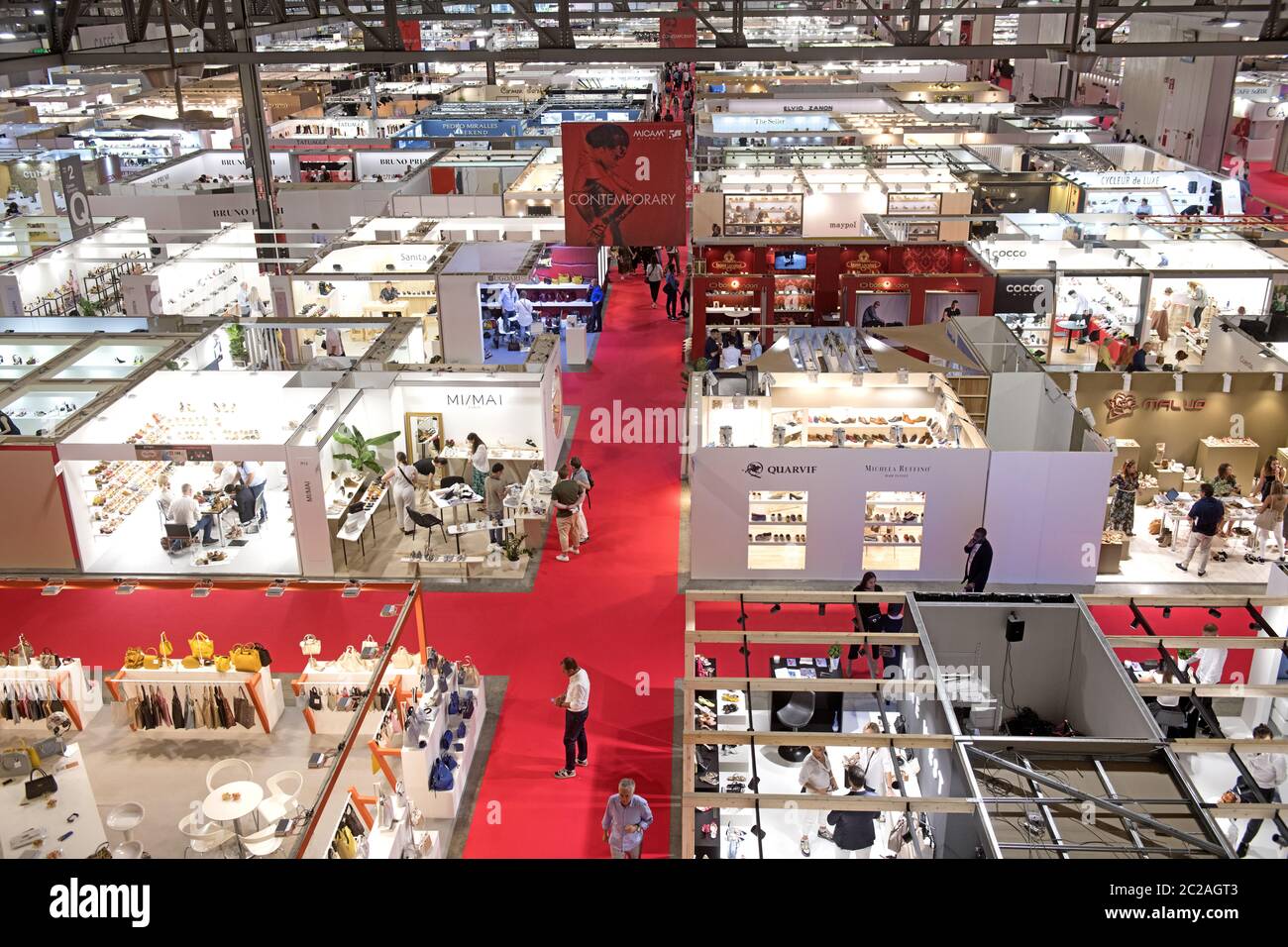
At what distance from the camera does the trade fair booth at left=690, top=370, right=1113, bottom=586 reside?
36.1 ft

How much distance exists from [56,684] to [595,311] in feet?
40.9

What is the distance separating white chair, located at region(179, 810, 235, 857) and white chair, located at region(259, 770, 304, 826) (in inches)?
10.5

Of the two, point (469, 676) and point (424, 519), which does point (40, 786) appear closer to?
point (469, 676)

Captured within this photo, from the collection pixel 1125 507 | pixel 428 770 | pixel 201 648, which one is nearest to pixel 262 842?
pixel 428 770

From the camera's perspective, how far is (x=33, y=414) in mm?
13125

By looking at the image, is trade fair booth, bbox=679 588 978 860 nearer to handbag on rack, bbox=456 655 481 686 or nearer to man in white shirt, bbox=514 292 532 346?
handbag on rack, bbox=456 655 481 686

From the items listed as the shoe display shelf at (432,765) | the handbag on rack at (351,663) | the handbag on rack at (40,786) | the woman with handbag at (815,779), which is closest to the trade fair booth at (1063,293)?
the woman with handbag at (815,779)

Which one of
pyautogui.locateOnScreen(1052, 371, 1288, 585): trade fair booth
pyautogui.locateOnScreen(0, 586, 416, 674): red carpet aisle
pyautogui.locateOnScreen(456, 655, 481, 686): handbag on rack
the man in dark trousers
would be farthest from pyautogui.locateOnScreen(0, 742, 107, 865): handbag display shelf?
pyautogui.locateOnScreen(1052, 371, 1288, 585): trade fair booth

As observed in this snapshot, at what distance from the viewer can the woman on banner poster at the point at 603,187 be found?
919cm

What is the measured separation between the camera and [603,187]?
368 inches
